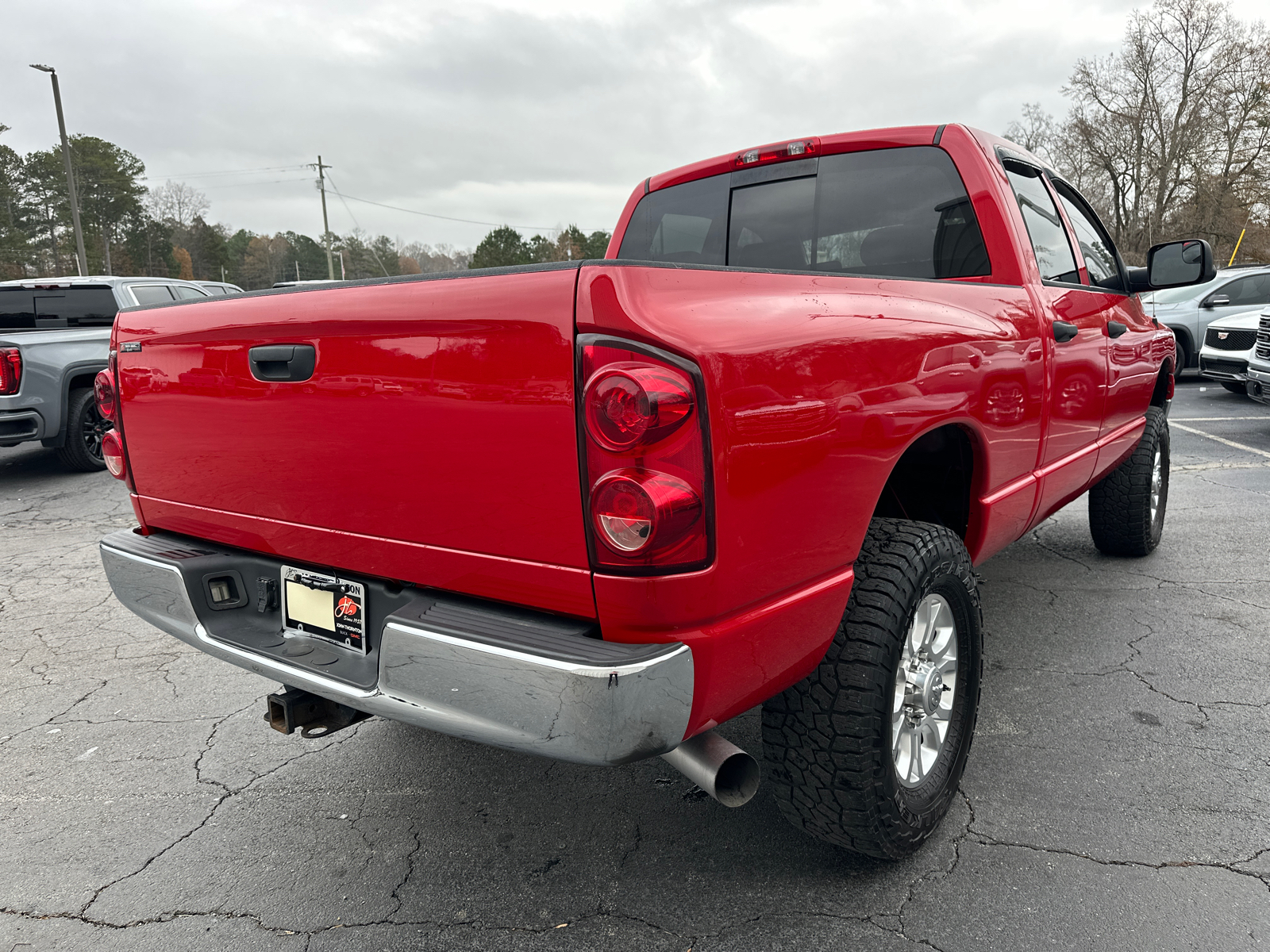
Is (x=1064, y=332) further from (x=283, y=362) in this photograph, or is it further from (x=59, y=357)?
(x=59, y=357)

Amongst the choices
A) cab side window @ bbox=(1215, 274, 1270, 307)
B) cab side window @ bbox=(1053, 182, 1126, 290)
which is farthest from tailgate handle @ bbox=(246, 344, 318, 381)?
cab side window @ bbox=(1215, 274, 1270, 307)

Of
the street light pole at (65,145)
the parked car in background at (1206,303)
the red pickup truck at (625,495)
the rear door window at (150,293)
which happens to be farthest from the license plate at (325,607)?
the street light pole at (65,145)

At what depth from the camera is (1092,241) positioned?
3.96 meters

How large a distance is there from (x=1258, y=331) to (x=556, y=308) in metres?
9.85

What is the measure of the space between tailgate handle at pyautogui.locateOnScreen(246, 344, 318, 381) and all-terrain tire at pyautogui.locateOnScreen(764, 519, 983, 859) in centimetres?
132

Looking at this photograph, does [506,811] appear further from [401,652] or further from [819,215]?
[819,215]

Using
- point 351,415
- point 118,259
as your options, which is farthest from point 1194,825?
point 118,259

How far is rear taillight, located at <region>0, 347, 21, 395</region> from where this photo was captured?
701cm

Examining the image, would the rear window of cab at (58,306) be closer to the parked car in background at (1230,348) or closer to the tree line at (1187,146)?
the parked car in background at (1230,348)

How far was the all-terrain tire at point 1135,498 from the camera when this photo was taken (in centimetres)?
433

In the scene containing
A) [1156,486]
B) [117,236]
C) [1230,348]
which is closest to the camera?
[1156,486]

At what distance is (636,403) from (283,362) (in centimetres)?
95

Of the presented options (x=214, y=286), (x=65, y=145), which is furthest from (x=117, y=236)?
(x=214, y=286)

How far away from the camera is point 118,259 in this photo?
202ft
